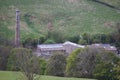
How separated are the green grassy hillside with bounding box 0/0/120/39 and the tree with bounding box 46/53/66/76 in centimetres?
3284

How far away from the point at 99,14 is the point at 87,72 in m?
50.4

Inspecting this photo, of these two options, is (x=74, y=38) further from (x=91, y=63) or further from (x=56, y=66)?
(x=91, y=63)

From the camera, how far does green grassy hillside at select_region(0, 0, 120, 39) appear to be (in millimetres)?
79056

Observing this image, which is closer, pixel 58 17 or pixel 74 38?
pixel 74 38

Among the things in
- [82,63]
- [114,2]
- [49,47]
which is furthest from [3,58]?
A: [114,2]

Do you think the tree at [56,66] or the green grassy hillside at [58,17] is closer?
the tree at [56,66]

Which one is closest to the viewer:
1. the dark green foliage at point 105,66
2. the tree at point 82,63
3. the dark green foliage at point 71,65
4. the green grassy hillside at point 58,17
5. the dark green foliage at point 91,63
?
the dark green foliage at point 105,66

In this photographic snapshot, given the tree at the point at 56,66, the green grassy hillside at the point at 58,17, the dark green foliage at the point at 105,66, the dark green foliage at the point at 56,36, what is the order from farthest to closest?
the green grassy hillside at the point at 58,17 < the dark green foliage at the point at 56,36 < the tree at the point at 56,66 < the dark green foliage at the point at 105,66

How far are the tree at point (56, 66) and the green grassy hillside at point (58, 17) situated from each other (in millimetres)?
32843

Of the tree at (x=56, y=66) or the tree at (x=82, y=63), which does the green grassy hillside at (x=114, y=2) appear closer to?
the tree at (x=56, y=66)

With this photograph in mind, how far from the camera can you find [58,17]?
85812 millimetres

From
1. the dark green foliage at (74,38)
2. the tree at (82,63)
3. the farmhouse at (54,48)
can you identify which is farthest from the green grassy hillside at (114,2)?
the tree at (82,63)

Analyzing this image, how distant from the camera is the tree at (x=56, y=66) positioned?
4062 centimetres

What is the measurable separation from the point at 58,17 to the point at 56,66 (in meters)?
45.7
